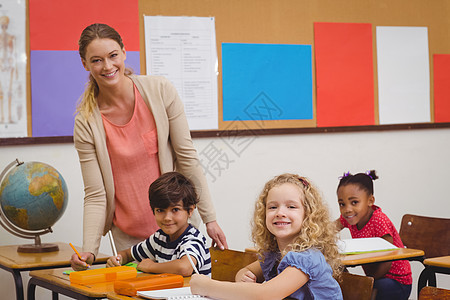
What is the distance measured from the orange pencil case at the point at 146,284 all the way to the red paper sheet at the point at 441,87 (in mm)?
3276

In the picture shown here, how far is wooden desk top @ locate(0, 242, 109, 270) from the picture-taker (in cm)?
261

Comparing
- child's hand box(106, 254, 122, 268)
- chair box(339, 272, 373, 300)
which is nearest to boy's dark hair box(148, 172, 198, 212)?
child's hand box(106, 254, 122, 268)

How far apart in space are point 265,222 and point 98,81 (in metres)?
0.84

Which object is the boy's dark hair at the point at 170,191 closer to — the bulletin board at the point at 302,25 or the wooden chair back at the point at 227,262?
the wooden chair back at the point at 227,262

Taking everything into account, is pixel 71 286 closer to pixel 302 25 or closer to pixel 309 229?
pixel 309 229

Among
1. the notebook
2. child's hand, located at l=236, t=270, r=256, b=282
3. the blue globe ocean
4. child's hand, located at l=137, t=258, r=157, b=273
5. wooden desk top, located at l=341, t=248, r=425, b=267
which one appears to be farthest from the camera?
the blue globe ocean

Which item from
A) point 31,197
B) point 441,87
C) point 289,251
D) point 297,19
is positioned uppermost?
point 297,19

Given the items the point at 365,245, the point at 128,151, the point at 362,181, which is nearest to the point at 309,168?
the point at 362,181

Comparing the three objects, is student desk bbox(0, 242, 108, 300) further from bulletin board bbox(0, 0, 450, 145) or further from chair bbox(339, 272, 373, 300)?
chair bbox(339, 272, 373, 300)

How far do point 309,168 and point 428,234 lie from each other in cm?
112

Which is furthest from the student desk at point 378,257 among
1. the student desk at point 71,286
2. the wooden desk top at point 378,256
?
the student desk at point 71,286

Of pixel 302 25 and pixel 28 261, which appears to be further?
pixel 302 25

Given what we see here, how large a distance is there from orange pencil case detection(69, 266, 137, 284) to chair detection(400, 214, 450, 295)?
1.81m

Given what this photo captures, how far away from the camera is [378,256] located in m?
2.66
